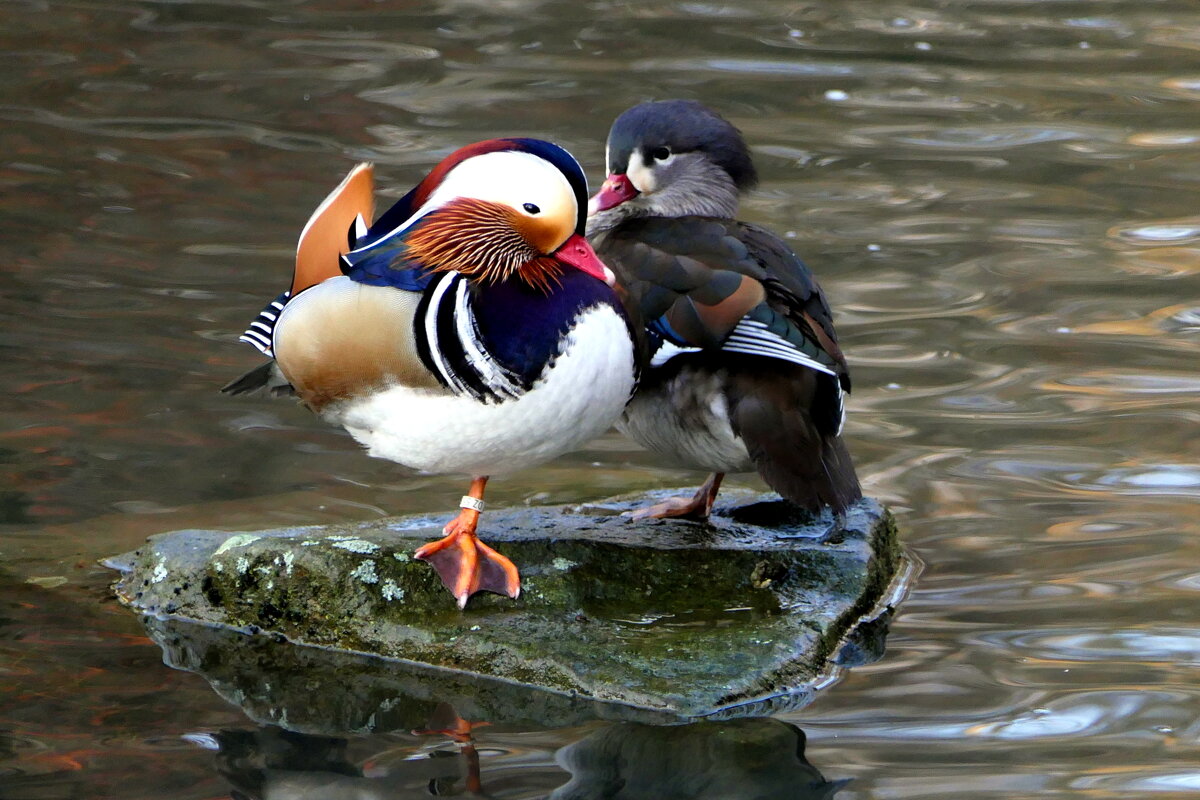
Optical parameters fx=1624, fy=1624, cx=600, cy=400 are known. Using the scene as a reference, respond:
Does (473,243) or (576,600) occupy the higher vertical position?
(473,243)

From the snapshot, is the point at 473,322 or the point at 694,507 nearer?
the point at 473,322

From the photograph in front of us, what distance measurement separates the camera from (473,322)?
3.31 m

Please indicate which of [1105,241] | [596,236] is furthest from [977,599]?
[1105,241]

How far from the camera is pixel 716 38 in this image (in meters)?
10.1

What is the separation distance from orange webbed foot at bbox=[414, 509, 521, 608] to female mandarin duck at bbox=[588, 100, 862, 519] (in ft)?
1.86

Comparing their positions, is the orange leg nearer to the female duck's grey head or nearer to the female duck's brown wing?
the female duck's brown wing

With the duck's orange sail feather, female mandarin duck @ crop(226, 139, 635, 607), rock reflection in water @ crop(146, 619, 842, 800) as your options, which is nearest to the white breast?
female mandarin duck @ crop(226, 139, 635, 607)

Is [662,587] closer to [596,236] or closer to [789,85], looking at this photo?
[596,236]

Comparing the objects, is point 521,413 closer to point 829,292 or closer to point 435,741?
point 435,741

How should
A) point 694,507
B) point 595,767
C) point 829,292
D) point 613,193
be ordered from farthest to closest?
point 829,292 → point 613,193 → point 694,507 → point 595,767

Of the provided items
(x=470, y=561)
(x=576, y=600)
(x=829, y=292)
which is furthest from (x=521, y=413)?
(x=829, y=292)

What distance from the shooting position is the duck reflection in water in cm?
318

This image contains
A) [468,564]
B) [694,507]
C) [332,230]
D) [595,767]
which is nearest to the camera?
[595,767]

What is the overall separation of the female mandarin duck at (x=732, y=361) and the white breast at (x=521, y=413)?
7.4 inches
